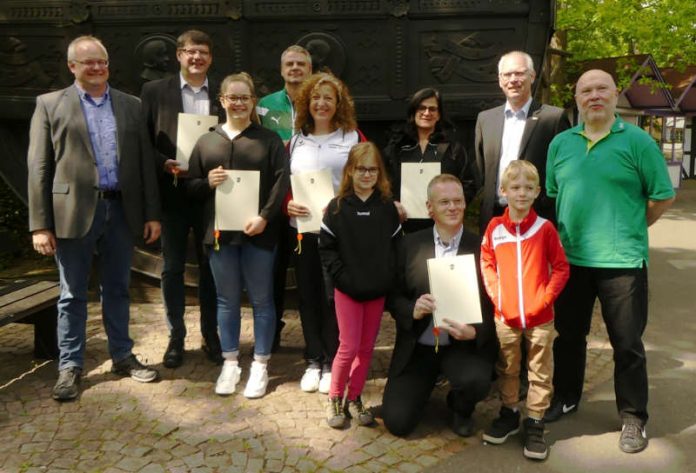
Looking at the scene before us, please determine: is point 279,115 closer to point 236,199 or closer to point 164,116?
point 164,116

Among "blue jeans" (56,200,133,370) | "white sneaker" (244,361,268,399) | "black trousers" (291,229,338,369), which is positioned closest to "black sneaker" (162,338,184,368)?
"blue jeans" (56,200,133,370)

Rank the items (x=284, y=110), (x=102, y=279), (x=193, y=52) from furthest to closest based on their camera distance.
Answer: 1. (x=284, y=110)
2. (x=102, y=279)
3. (x=193, y=52)

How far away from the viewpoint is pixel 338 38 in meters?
6.49

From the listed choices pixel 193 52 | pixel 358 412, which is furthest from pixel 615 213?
pixel 193 52

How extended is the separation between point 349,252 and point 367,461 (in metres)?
1.17

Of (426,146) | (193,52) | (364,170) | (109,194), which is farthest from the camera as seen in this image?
(193,52)

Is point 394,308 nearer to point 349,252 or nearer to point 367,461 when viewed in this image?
point 349,252

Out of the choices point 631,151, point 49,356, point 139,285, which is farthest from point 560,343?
point 139,285

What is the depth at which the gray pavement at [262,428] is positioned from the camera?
12.5ft

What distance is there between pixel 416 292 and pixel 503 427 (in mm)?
911

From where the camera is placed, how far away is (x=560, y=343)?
4.34m

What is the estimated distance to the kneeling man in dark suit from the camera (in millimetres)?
4000

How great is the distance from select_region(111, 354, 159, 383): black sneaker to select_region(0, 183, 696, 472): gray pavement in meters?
0.06

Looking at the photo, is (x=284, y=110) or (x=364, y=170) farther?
(x=284, y=110)
